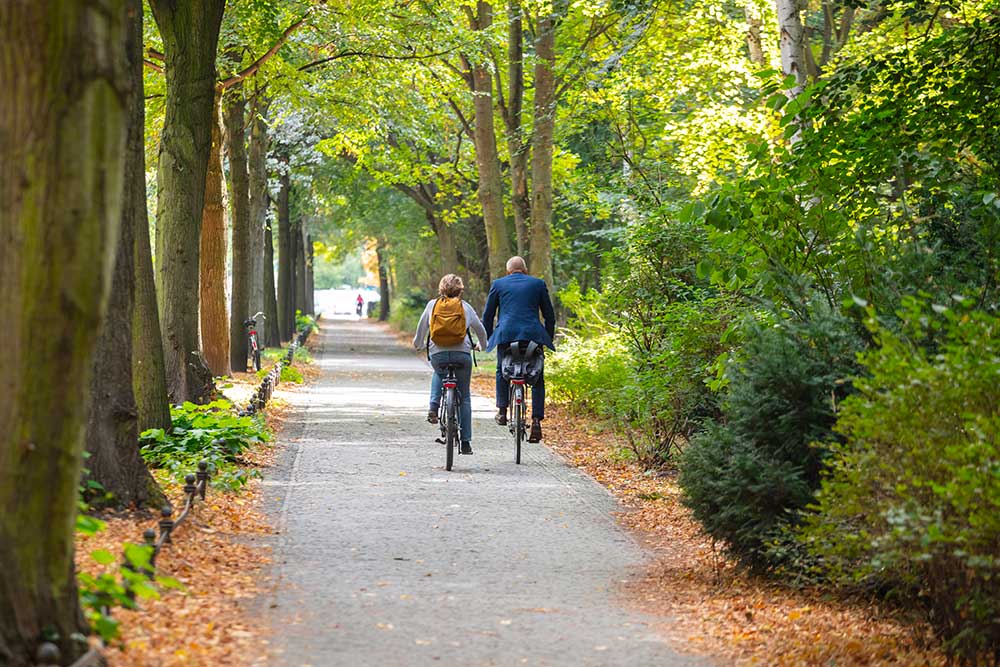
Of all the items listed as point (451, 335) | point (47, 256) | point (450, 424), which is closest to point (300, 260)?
point (451, 335)

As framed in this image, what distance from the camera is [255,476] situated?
12031 mm

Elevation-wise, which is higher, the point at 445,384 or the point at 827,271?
the point at 827,271

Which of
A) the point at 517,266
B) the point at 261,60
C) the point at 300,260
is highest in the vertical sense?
the point at 261,60

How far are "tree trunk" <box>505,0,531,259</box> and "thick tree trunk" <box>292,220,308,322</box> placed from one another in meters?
17.8

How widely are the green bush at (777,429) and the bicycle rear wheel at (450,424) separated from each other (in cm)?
513

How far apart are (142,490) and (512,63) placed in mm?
18246

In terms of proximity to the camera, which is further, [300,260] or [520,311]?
[300,260]

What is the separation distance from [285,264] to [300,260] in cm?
1597

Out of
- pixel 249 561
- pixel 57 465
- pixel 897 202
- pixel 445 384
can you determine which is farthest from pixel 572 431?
pixel 57 465

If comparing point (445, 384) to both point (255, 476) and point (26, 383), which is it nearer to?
point (255, 476)

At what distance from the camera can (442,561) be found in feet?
28.0

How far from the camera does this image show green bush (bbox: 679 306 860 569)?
25.1 ft

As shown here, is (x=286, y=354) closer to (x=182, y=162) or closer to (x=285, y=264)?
(x=285, y=264)

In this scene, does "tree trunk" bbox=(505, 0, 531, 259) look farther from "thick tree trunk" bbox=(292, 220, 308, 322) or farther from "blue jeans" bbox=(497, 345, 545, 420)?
"thick tree trunk" bbox=(292, 220, 308, 322)
